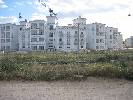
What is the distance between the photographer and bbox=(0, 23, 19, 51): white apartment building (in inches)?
3533

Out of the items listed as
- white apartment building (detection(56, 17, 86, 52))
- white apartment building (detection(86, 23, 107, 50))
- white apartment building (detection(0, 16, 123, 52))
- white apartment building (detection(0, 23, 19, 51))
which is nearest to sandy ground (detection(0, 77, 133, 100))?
white apartment building (detection(0, 16, 123, 52))

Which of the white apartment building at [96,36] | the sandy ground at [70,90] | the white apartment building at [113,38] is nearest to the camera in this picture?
the sandy ground at [70,90]

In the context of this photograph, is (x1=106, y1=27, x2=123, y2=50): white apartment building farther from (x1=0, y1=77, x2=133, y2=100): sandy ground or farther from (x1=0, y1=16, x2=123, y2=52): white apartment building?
(x1=0, y1=77, x2=133, y2=100): sandy ground

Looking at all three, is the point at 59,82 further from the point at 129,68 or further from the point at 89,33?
the point at 89,33

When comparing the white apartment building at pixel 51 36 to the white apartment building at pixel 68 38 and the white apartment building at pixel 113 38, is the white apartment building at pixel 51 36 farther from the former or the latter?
the white apartment building at pixel 113 38

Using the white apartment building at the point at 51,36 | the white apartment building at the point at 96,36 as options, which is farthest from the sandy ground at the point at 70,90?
the white apartment building at the point at 96,36

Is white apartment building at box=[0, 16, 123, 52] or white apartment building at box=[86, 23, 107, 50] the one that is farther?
white apartment building at box=[86, 23, 107, 50]

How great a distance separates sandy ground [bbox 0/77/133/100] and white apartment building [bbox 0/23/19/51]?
232ft

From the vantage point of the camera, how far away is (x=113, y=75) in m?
22.1

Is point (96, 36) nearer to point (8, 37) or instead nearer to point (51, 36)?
point (51, 36)

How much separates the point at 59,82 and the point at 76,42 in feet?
214

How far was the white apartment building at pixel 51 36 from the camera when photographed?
85.0 m

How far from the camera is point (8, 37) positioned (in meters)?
90.1

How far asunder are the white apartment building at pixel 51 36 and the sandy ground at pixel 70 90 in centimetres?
6061
